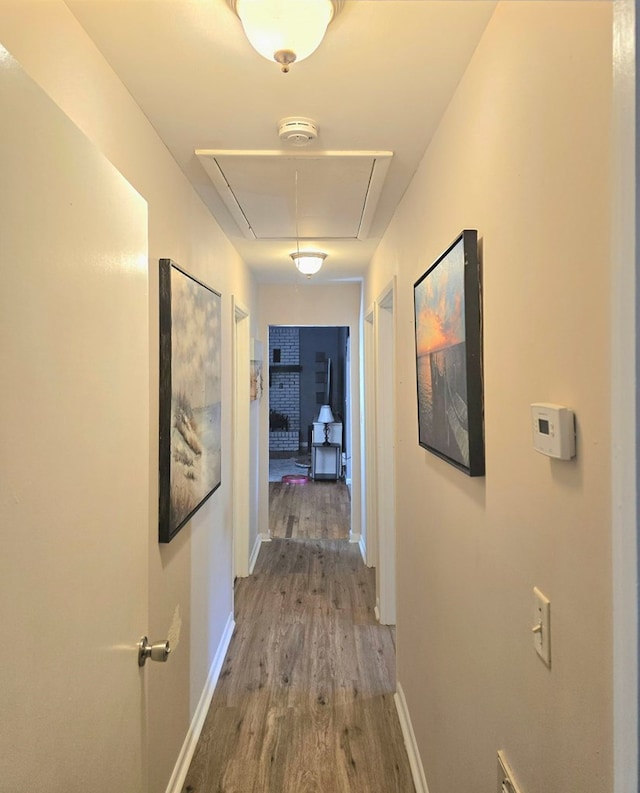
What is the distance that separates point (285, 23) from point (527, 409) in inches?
36.0

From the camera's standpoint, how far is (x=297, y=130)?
5.00ft

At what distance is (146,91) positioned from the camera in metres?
1.36

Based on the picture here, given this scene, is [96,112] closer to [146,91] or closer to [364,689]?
[146,91]

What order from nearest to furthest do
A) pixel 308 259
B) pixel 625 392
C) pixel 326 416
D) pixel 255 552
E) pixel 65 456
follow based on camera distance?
pixel 625 392 < pixel 65 456 < pixel 308 259 < pixel 255 552 < pixel 326 416

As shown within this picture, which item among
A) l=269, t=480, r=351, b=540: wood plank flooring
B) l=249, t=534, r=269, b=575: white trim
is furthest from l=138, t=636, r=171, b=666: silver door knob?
l=269, t=480, r=351, b=540: wood plank flooring

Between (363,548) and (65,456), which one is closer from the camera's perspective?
(65,456)

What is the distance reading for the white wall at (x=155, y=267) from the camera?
99 centimetres

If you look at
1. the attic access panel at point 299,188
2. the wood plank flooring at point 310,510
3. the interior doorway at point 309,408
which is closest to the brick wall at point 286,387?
the interior doorway at point 309,408

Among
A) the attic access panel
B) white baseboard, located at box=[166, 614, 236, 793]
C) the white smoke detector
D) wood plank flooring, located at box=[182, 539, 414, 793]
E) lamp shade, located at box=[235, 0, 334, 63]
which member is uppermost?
the attic access panel

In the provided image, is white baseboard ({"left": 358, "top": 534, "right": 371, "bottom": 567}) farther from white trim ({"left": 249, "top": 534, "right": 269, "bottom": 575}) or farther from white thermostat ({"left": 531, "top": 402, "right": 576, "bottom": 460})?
white thermostat ({"left": 531, "top": 402, "right": 576, "bottom": 460})

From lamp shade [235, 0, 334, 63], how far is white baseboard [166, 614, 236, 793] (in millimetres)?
2279

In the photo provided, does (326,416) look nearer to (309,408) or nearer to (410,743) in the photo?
(309,408)

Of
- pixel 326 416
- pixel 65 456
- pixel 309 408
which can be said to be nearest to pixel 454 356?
pixel 65 456

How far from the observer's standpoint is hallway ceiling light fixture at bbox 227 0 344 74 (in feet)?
3.19
